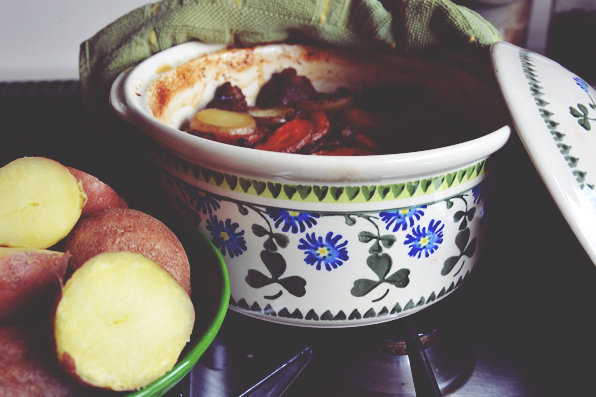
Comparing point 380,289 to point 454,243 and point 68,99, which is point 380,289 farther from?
point 68,99

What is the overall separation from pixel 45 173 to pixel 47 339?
176 mm

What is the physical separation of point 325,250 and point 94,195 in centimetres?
27

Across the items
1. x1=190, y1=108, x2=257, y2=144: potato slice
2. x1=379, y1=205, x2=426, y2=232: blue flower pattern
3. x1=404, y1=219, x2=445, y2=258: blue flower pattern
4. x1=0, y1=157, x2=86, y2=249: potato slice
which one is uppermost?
x1=0, y1=157, x2=86, y2=249: potato slice

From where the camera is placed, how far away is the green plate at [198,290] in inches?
17.5

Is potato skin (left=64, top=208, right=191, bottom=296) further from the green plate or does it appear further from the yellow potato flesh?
the yellow potato flesh

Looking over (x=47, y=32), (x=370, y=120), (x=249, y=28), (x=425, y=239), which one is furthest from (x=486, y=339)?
(x=47, y=32)

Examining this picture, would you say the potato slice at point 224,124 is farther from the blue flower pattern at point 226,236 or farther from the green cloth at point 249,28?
the blue flower pattern at point 226,236

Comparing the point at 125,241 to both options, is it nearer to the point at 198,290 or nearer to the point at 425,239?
the point at 198,290

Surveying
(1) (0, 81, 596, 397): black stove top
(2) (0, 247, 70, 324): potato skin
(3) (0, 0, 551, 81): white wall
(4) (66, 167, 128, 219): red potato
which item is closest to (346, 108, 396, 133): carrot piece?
(1) (0, 81, 596, 397): black stove top

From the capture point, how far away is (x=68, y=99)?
1134 mm

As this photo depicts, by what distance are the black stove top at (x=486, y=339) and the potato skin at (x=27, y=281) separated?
201 mm

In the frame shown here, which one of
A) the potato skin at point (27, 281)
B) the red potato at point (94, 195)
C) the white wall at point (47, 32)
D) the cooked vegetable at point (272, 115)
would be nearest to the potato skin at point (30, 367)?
the potato skin at point (27, 281)

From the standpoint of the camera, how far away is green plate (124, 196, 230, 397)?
445 mm

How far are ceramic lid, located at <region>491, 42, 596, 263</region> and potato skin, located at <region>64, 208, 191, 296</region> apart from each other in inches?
16.2
